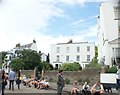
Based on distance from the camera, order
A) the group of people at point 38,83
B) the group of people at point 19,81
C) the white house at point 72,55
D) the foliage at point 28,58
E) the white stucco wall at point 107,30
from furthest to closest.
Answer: the white house at point 72,55 < the white stucco wall at point 107,30 < the foliage at point 28,58 < the group of people at point 38,83 < the group of people at point 19,81

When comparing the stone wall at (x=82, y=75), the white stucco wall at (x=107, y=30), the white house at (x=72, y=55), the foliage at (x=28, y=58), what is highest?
the white stucco wall at (x=107, y=30)

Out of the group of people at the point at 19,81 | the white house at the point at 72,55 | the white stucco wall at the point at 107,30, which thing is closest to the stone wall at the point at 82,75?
the group of people at the point at 19,81

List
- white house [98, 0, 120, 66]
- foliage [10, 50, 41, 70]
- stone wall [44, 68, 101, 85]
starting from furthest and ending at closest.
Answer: white house [98, 0, 120, 66] → foliage [10, 50, 41, 70] → stone wall [44, 68, 101, 85]

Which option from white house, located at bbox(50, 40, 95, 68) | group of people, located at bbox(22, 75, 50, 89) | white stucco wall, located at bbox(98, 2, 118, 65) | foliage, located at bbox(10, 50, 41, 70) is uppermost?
white stucco wall, located at bbox(98, 2, 118, 65)

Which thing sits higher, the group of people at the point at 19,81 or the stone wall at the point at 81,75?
the stone wall at the point at 81,75

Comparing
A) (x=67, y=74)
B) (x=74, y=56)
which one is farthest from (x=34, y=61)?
(x=74, y=56)

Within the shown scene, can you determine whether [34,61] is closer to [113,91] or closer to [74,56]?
[74,56]

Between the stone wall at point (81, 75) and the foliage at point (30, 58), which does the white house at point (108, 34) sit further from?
the foliage at point (30, 58)

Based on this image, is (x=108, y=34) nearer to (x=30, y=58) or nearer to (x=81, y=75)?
(x=30, y=58)

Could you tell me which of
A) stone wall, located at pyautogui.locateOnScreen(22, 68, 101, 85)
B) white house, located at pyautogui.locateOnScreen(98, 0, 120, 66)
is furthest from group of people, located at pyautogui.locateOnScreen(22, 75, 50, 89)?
white house, located at pyautogui.locateOnScreen(98, 0, 120, 66)

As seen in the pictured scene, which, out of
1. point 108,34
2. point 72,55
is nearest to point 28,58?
point 108,34

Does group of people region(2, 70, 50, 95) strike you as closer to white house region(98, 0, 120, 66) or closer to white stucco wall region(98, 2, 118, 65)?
white house region(98, 0, 120, 66)

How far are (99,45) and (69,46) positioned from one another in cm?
362

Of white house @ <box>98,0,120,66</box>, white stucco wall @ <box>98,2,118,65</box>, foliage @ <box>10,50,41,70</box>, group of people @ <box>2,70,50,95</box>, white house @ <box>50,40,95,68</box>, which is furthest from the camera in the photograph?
white house @ <box>50,40,95,68</box>
